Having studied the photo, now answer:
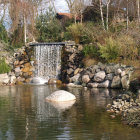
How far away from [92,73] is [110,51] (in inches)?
85.6

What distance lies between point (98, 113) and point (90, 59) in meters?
11.5

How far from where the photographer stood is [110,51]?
813 inches

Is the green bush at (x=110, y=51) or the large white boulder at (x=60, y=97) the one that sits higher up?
the green bush at (x=110, y=51)

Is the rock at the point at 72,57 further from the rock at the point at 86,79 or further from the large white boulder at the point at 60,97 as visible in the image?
the large white boulder at the point at 60,97

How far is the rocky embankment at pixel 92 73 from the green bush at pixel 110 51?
2.60ft

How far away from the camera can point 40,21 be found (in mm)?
30172

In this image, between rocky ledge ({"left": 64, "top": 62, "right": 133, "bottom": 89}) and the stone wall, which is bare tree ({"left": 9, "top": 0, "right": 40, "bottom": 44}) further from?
rocky ledge ({"left": 64, "top": 62, "right": 133, "bottom": 89})

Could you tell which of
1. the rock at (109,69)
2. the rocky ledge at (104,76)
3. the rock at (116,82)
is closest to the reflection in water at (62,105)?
the rock at (116,82)

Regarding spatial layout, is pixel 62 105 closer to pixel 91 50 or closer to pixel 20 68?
pixel 91 50

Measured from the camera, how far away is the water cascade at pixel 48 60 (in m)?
23.7

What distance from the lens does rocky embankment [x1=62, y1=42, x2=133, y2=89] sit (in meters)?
17.9

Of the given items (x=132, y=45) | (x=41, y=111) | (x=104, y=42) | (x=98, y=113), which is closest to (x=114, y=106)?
(x=98, y=113)

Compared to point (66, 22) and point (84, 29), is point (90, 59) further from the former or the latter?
point (66, 22)

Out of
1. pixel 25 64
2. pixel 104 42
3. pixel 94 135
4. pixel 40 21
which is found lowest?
pixel 94 135
